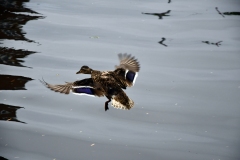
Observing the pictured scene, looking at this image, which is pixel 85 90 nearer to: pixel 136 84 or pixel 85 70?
pixel 85 70

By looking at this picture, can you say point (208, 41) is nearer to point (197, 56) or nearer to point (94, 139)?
point (197, 56)

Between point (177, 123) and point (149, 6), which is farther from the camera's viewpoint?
point (149, 6)

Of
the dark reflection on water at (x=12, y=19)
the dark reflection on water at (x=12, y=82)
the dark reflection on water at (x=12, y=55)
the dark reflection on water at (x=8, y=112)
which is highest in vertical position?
the dark reflection on water at (x=12, y=19)

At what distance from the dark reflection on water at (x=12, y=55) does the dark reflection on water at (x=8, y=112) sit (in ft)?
2.91

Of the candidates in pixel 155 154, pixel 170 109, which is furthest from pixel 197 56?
pixel 155 154

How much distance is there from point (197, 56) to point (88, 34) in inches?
52.1

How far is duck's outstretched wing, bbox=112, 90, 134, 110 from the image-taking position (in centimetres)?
470

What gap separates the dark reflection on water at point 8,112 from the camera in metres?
4.59

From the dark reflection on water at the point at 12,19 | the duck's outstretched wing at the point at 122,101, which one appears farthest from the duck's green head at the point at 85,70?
the dark reflection on water at the point at 12,19

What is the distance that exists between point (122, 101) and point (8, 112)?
98 centimetres

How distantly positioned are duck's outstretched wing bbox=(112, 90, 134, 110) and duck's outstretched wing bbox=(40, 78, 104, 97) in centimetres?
14

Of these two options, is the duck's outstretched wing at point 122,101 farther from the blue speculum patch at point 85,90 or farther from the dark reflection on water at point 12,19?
the dark reflection on water at point 12,19

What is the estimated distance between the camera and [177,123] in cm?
462

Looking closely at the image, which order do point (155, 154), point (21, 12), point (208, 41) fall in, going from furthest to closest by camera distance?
point (21, 12) < point (208, 41) < point (155, 154)
